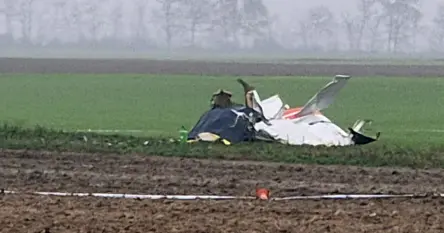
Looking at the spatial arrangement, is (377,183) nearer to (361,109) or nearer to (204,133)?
(204,133)

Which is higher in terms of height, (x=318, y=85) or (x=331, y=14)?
(x=318, y=85)

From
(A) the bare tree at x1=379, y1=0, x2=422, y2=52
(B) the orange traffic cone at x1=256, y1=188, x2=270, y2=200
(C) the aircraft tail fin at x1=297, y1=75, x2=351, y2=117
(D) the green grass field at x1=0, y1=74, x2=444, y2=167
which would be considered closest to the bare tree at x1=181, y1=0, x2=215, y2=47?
(A) the bare tree at x1=379, y1=0, x2=422, y2=52

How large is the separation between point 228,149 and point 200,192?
14.3 ft

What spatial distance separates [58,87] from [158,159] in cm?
2231

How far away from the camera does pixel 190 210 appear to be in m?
11.7

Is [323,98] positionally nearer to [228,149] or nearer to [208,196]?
[228,149]

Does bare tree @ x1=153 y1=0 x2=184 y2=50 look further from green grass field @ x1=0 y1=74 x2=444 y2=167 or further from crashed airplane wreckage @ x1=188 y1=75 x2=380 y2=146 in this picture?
crashed airplane wreckage @ x1=188 y1=75 x2=380 y2=146

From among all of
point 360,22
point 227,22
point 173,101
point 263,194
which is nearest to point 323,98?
point 263,194

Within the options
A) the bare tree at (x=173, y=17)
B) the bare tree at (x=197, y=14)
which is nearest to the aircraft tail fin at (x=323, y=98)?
the bare tree at (x=173, y=17)

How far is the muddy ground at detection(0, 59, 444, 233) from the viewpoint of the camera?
1076cm

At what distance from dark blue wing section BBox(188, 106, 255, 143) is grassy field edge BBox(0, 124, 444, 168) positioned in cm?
32

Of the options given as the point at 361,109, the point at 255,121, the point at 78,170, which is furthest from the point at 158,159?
the point at 361,109

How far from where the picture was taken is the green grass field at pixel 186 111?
17672 millimetres

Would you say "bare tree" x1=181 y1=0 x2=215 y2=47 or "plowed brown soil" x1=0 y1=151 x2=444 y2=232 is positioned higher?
"plowed brown soil" x1=0 y1=151 x2=444 y2=232
